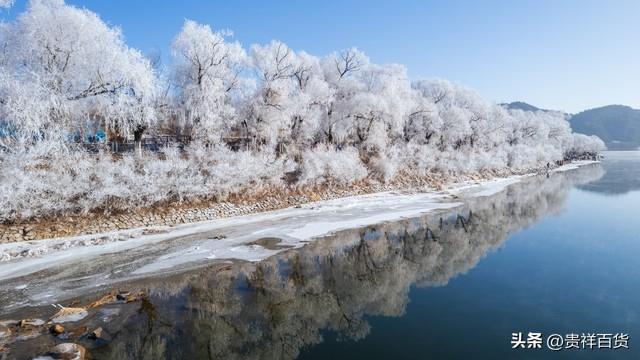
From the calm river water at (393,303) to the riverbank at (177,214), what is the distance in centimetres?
893

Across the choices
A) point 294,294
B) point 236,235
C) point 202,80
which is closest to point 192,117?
point 202,80

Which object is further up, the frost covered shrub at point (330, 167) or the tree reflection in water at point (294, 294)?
the frost covered shrub at point (330, 167)

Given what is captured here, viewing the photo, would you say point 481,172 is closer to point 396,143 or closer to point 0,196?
point 396,143

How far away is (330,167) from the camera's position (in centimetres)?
3669

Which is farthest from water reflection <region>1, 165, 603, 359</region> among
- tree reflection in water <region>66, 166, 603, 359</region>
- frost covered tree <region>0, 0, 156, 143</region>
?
frost covered tree <region>0, 0, 156, 143</region>

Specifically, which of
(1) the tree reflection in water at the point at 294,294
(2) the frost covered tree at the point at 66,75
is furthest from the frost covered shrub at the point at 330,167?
(2) the frost covered tree at the point at 66,75

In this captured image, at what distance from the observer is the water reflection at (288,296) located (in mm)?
10359

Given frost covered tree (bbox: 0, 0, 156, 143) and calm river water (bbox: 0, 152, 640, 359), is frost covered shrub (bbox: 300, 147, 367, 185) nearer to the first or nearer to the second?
calm river water (bbox: 0, 152, 640, 359)

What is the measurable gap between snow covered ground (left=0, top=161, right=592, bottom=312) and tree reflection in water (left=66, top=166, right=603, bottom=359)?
5.64 ft

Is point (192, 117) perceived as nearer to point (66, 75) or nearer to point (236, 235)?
point (66, 75)

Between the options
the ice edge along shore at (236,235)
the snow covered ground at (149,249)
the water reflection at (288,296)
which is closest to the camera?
the water reflection at (288,296)

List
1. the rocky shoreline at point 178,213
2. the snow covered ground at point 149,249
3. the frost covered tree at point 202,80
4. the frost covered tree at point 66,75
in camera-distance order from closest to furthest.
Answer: the snow covered ground at point 149,249, the rocky shoreline at point 178,213, the frost covered tree at point 66,75, the frost covered tree at point 202,80

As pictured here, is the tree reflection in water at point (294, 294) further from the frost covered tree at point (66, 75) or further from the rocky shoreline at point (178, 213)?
the frost covered tree at point (66, 75)

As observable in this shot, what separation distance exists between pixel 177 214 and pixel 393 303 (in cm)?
1694
